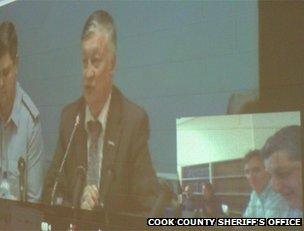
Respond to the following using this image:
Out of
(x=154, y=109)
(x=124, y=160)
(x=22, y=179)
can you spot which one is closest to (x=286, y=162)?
(x=154, y=109)

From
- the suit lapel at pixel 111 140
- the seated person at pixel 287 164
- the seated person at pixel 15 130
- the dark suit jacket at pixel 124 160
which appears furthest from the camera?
the seated person at pixel 15 130

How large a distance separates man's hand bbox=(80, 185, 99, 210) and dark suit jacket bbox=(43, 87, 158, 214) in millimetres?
43

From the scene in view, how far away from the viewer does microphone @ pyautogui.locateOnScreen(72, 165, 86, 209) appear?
2363 mm

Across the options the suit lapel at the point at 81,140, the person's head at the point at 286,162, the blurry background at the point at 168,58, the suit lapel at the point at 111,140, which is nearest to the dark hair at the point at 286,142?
the person's head at the point at 286,162

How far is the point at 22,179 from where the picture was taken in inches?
108

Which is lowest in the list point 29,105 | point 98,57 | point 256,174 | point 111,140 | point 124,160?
point 256,174

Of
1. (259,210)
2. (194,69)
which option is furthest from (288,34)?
(259,210)

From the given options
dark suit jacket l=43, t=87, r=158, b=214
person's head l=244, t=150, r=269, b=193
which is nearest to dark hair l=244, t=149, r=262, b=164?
person's head l=244, t=150, r=269, b=193

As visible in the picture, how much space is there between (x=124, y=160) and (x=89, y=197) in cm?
30

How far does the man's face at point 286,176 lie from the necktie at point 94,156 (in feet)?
3.07

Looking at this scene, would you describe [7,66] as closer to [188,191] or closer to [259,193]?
[188,191]

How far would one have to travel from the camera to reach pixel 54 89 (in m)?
2.60

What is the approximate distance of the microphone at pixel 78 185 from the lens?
7.75 feet

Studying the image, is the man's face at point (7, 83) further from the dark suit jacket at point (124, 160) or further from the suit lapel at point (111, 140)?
the suit lapel at point (111, 140)
